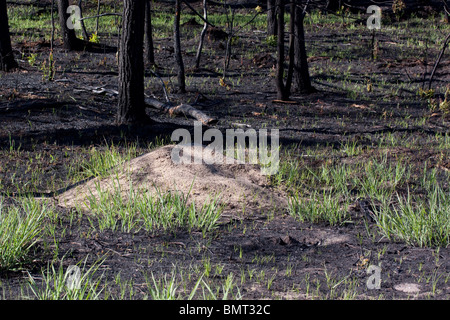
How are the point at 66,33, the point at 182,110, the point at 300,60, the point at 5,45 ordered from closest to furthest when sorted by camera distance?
the point at 182,110 → the point at 300,60 → the point at 5,45 → the point at 66,33

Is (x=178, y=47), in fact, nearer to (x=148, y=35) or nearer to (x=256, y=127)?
(x=148, y=35)

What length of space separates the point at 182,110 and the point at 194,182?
11.7 ft

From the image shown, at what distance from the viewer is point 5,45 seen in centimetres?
1142

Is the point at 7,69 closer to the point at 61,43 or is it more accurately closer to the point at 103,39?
the point at 61,43

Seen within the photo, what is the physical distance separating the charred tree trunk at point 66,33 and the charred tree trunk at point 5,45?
1972 mm

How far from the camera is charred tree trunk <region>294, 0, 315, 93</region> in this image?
10.4m

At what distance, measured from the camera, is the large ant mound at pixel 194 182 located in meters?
5.35

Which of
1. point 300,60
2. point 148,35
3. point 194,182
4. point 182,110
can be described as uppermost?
point 148,35

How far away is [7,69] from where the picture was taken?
458 inches

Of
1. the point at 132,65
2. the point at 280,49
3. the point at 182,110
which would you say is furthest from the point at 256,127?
the point at 132,65

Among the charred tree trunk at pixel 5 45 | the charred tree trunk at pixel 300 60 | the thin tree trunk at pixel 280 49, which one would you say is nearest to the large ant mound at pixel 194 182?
the thin tree trunk at pixel 280 49

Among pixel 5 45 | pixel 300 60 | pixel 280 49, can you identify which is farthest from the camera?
pixel 5 45
